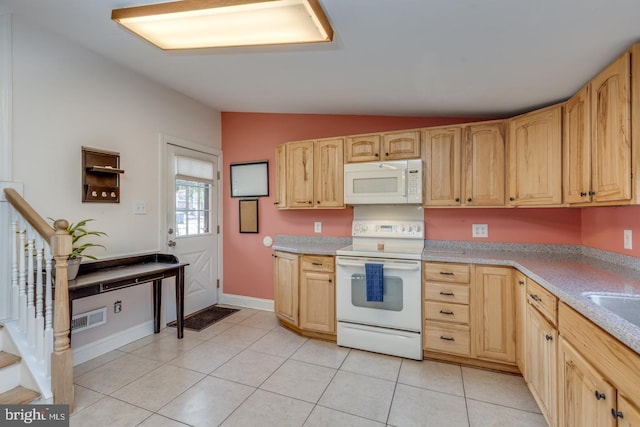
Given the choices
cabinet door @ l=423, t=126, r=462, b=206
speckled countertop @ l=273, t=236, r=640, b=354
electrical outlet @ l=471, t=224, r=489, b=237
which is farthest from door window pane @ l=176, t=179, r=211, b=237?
electrical outlet @ l=471, t=224, r=489, b=237

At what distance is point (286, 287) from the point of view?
122 inches

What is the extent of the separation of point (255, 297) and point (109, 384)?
72.6 inches

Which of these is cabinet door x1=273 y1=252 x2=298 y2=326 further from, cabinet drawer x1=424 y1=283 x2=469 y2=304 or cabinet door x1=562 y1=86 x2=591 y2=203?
cabinet door x1=562 y1=86 x2=591 y2=203

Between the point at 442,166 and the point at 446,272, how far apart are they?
38.1 inches

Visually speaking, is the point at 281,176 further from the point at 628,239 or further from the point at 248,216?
the point at 628,239

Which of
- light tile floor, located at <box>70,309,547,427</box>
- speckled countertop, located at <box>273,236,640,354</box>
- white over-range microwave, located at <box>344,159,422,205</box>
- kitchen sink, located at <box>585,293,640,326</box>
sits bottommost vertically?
light tile floor, located at <box>70,309,547,427</box>

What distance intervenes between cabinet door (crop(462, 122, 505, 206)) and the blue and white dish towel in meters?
1.00

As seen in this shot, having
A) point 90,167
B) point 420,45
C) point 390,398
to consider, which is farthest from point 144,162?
point 390,398

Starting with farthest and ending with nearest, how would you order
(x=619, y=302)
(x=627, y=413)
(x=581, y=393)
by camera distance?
(x=619, y=302) → (x=581, y=393) → (x=627, y=413)

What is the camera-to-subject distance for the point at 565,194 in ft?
7.16

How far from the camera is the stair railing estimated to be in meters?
1.81

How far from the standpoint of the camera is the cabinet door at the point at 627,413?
91cm

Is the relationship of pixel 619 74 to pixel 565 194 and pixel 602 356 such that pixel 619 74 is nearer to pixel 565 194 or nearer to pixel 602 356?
pixel 565 194

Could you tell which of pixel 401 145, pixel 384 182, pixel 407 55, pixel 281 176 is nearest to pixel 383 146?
pixel 401 145
